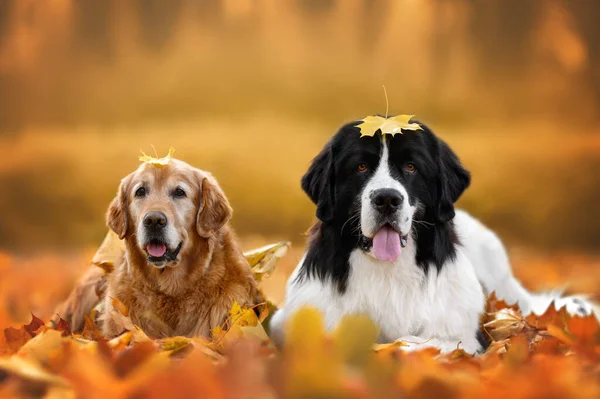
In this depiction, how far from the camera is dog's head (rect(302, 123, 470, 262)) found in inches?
128

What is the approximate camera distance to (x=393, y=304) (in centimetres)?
354

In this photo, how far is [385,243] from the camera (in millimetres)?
3334

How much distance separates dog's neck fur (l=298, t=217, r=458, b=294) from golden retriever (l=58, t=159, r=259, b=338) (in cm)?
53

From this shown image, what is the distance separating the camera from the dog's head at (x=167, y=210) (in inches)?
143

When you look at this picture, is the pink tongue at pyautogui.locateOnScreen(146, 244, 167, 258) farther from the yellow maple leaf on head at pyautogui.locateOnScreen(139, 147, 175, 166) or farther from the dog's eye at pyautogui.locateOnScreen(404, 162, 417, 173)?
the dog's eye at pyautogui.locateOnScreen(404, 162, 417, 173)

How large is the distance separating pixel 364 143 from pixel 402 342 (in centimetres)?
96

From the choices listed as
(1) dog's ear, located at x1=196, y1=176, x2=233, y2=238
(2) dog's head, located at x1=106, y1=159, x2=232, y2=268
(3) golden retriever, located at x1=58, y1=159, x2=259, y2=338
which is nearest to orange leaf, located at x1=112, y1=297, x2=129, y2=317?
(3) golden retriever, located at x1=58, y1=159, x2=259, y2=338

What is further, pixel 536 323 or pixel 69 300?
pixel 69 300

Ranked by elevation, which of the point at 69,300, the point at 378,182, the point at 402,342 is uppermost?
the point at 378,182

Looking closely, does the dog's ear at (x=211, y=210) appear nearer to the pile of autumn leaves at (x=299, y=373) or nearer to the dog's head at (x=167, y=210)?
the dog's head at (x=167, y=210)

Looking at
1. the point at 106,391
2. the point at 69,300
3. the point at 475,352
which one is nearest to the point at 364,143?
the point at 475,352

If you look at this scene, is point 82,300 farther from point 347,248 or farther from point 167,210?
point 347,248

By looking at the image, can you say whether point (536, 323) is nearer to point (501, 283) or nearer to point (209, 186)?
point (501, 283)

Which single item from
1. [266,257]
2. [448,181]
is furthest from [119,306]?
[448,181]
